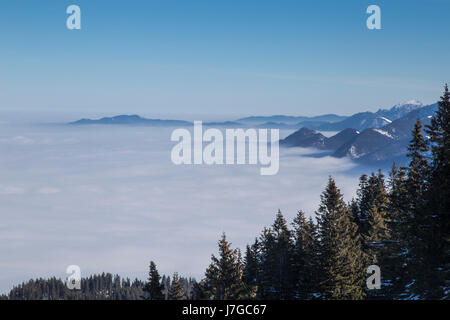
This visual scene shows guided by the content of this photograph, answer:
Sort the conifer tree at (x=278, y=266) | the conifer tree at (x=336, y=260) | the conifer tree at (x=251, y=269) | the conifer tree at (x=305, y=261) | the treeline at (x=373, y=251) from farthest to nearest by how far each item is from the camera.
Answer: the conifer tree at (x=251, y=269)
the conifer tree at (x=278, y=266)
the conifer tree at (x=305, y=261)
the conifer tree at (x=336, y=260)
the treeline at (x=373, y=251)

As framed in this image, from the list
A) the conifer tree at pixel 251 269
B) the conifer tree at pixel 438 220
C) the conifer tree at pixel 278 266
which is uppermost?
the conifer tree at pixel 438 220

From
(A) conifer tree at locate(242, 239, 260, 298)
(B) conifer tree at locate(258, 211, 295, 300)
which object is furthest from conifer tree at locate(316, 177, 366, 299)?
(A) conifer tree at locate(242, 239, 260, 298)

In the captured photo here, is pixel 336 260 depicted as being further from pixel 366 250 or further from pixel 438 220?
pixel 366 250

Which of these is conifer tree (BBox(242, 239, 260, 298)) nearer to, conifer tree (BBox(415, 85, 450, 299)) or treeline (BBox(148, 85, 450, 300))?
treeline (BBox(148, 85, 450, 300))

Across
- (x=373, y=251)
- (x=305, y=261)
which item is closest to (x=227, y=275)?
(x=305, y=261)

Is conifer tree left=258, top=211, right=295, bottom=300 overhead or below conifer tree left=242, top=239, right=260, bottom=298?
overhead

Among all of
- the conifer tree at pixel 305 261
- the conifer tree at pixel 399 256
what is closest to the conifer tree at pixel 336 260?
the conifer tree at pixel 305 261

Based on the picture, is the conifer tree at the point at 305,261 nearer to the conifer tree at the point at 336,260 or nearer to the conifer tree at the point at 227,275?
the conifer tree at the point at 336,260
